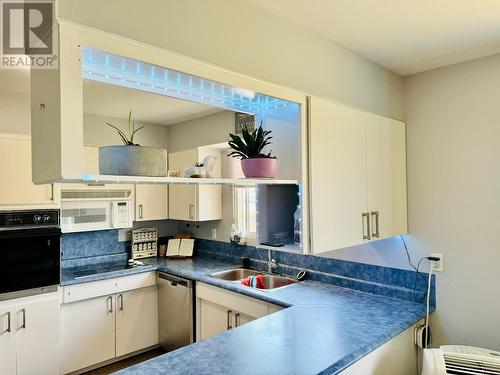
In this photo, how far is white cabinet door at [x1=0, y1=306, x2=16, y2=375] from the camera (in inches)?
97.0

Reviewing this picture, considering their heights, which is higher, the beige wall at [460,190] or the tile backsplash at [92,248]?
the beige wall at [460,190]

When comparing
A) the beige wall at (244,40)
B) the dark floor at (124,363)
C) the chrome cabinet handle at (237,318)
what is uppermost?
the beige wall at (244,40)

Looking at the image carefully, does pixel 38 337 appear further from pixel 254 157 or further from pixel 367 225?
pixel 367 225

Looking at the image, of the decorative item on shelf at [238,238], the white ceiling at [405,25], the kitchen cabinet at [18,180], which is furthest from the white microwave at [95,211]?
the white ceiling at [405,25]

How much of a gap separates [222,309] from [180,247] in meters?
1.35

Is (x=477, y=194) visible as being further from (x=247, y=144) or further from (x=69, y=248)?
(x=69, y=248)

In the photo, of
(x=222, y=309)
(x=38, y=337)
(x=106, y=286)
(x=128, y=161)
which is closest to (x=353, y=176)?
(x=128, y=161)

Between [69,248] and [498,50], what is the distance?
A: 377 centimetres

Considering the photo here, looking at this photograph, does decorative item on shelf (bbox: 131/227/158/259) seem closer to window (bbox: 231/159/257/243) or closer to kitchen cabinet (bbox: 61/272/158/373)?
kitchen cabinet (bbox: 61/272/158/373)

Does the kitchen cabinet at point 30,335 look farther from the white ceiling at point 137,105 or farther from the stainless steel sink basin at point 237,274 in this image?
the white ceiling at point 137,105

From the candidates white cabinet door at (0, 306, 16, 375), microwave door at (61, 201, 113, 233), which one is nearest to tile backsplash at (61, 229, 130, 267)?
microwave door at (61, 201, 113, 233)

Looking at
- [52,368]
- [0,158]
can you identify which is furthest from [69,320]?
[0,158]

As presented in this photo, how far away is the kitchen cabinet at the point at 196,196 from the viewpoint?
11.6 ft

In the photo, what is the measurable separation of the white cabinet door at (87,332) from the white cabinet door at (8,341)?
1.25 feet
